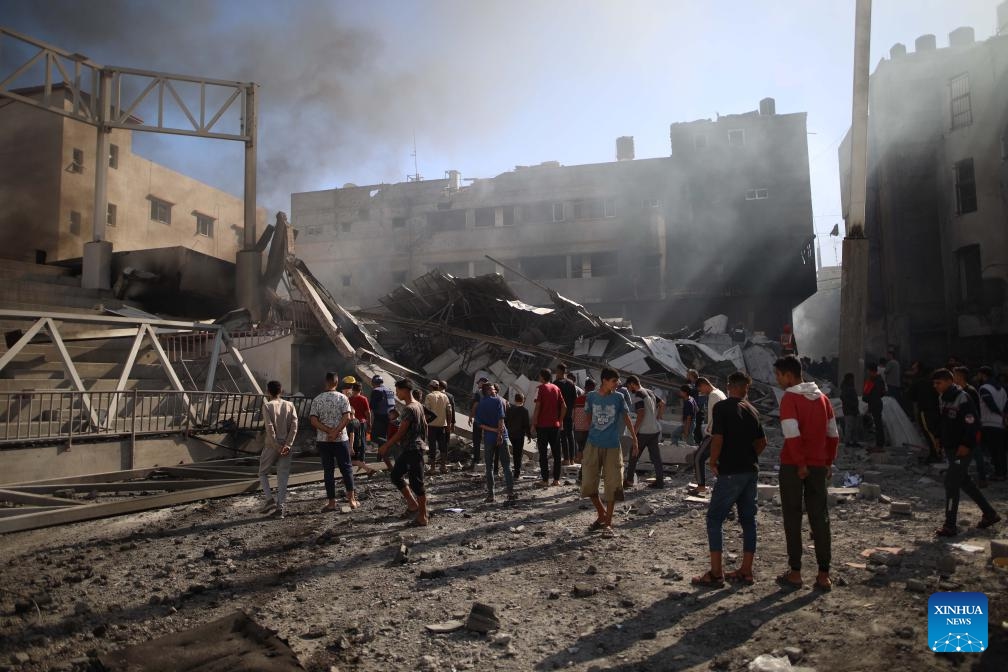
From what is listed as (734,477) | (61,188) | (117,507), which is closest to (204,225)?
(61,188)

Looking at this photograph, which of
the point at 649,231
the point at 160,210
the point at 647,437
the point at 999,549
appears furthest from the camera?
the point at 649,231

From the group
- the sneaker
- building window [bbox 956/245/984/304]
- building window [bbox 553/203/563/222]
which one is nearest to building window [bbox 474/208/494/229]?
building window [bbox 553/203/563/222]

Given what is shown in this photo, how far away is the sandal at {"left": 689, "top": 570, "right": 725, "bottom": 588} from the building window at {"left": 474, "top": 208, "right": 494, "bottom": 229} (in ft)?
106

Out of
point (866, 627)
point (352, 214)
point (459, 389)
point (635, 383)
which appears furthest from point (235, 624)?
point (352, 214)

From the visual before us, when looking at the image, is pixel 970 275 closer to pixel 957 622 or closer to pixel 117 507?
pixel 957 622

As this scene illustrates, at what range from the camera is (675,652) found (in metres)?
3.53

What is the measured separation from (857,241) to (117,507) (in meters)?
15.7

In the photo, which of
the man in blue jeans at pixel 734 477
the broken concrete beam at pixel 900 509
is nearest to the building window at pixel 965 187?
the broken concrete beam at pixel 900 509

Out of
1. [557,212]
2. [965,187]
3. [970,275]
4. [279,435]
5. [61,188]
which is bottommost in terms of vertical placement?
[279,435]

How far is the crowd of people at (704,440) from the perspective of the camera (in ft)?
14.8

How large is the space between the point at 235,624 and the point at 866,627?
12.4 ft

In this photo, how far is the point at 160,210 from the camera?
28.0 meters

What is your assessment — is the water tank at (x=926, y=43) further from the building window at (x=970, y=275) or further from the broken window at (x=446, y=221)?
the broken window at (x=446, y=221)

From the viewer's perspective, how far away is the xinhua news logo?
3439 mm
